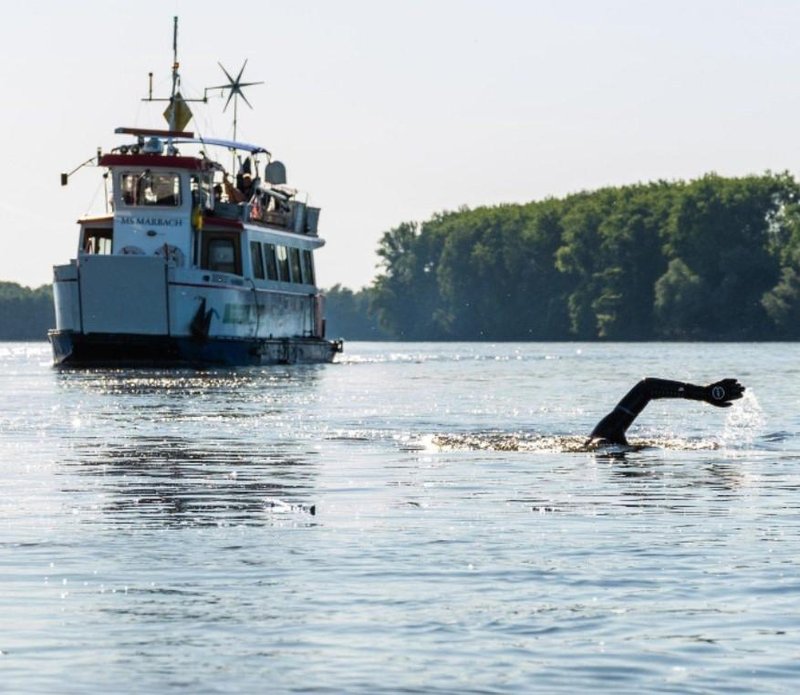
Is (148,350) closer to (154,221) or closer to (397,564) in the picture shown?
(154,221)

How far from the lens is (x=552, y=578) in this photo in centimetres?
1326

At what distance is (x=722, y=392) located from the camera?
25234 mm

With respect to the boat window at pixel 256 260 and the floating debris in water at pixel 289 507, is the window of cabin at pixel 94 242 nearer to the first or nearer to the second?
the boat window at pixel 256 260

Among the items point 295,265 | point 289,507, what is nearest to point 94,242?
point 295,265

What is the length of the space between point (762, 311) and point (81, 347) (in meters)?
116

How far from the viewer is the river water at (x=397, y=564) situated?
10281 millimetres

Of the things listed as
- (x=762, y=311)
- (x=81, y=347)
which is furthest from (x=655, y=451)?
(x=762, y=311)

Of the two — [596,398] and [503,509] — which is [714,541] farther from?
[596,398]

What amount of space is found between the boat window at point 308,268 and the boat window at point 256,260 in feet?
24.0

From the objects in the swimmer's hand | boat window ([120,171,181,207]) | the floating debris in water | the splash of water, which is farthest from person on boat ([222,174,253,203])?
the floating debris in water

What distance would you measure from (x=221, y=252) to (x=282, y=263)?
6048 mm

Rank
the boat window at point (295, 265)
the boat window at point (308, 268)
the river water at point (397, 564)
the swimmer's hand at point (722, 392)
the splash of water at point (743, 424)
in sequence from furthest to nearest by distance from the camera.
→ 1. the boat window at point (308, 268)
2. the boat window at point (295, 265)
3. the splash of water at point (743, 424)
4. the swimmer's hand at point (722, 392)
5. the river water at point (397, 564)

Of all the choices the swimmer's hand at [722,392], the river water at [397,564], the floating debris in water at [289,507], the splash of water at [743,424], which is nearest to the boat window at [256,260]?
the splash of water at [743,424]

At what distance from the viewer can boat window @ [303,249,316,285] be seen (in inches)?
3174
